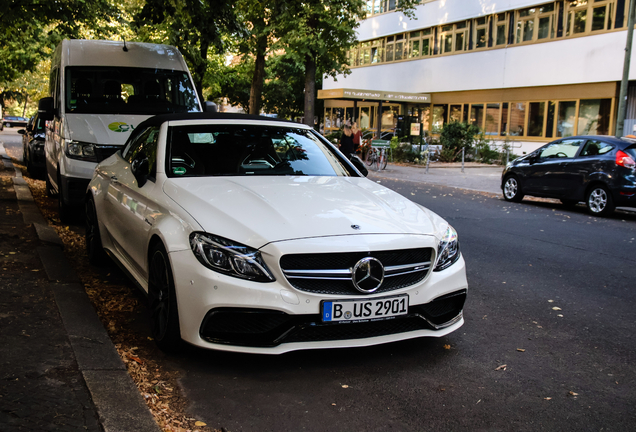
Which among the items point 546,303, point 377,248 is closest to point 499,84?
point 546,303

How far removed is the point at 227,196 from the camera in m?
4.21

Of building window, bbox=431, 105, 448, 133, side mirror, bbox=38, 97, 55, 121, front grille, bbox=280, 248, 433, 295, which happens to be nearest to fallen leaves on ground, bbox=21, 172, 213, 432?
front grille, bbox=280, 248, 433, 295

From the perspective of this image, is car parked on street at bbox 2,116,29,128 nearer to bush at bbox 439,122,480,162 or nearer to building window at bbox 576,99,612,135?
bush at bbox 439,122,480,162

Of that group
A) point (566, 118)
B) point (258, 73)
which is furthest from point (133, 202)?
point (566, 118)

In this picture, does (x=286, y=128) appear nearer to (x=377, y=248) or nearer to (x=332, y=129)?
(x=377, y=248)

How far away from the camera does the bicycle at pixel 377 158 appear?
2447 cm

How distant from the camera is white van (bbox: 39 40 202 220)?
8.34 m

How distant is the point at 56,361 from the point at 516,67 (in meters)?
32.4

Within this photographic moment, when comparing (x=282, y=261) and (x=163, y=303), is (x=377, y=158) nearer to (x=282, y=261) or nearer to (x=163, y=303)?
(x=163, y=303)

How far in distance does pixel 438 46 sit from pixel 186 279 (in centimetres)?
3654

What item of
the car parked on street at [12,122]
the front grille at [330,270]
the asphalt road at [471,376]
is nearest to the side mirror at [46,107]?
the asphalt road at [471,376]

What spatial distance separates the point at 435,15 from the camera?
37.9 metres

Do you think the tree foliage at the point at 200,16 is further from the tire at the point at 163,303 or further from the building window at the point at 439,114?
the building window at the point at 439,114

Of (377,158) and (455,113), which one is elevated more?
(455,113)
